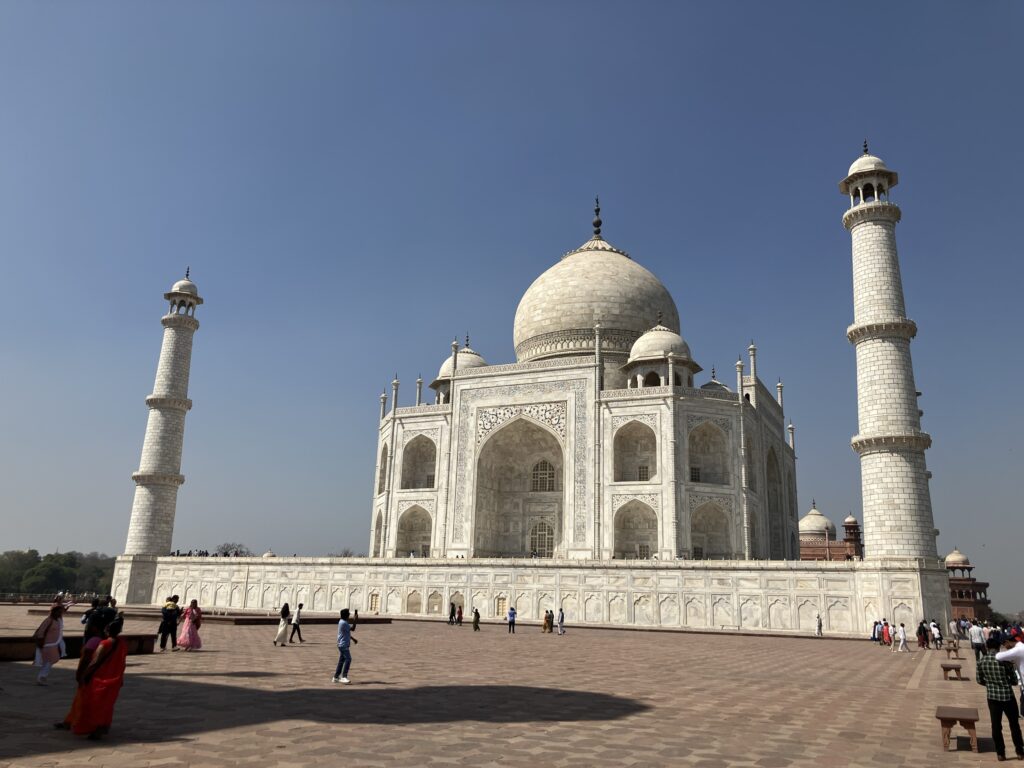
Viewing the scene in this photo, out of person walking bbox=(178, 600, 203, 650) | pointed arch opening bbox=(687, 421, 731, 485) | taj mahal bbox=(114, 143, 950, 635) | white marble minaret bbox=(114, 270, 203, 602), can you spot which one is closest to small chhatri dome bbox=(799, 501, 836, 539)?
taj mahal bbox=(114, 143, 950, 635)

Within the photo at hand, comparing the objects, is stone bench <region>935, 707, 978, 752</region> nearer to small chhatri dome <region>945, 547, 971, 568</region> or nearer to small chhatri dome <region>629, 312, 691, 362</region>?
small chhatri dome <region>629, 312, 691, 362</region>

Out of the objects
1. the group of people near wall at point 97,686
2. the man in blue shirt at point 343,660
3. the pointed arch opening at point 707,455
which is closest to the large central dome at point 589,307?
the pointed arch opening at point 707,455

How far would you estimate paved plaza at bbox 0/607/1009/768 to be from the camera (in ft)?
18.2

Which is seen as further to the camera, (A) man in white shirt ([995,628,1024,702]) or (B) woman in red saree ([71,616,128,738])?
(A) man in white shirt ([995,628,1024,702])

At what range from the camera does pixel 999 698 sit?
6.34 m

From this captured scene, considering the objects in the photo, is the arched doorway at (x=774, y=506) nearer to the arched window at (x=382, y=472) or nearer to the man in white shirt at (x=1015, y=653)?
the arched window at (x=382, y=472)

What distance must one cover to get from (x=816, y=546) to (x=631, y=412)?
74.8ft

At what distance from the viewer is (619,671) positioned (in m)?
11.1

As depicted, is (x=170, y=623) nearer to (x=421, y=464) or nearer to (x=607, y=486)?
(x=607, y=486)

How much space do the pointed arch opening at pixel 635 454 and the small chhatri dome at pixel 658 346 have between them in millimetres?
3032

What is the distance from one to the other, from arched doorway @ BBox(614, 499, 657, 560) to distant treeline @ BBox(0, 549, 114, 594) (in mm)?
30482

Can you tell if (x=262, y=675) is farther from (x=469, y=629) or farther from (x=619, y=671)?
(x=469, y=629)

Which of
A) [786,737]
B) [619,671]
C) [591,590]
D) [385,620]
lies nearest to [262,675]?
[619,671]

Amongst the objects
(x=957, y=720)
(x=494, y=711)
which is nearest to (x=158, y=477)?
(x=494, y=711)
